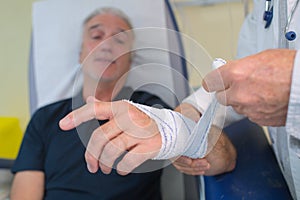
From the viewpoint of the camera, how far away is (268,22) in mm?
865

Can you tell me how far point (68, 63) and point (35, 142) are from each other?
1.29 feet

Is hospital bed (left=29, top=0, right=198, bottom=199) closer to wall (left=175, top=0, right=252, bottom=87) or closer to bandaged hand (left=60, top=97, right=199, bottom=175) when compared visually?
wall (left=175, top=0, right=252, bottom=87)

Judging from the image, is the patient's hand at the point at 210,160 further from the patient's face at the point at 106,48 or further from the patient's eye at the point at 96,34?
the patient's eye at the point at 96,34

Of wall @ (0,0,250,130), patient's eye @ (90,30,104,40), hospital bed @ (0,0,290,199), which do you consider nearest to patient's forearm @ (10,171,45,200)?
hospital bed @ (0,0,290,199)

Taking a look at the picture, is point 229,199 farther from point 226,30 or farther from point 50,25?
point 50,25

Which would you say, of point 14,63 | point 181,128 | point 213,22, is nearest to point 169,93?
point 181,128

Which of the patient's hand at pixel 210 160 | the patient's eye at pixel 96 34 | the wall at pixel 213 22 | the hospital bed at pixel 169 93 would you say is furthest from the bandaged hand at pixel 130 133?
the wall at pixel 213 22

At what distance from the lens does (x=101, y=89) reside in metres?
1.02

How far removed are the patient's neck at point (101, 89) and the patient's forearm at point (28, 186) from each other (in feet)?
1.38

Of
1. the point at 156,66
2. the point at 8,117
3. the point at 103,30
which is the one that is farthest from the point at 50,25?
the point at 156,66

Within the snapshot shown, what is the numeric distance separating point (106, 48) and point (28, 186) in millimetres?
587

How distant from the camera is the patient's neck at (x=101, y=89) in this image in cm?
93

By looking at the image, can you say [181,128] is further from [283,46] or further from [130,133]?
[283,46]

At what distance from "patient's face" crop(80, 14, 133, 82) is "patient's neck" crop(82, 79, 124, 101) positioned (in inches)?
1.0
